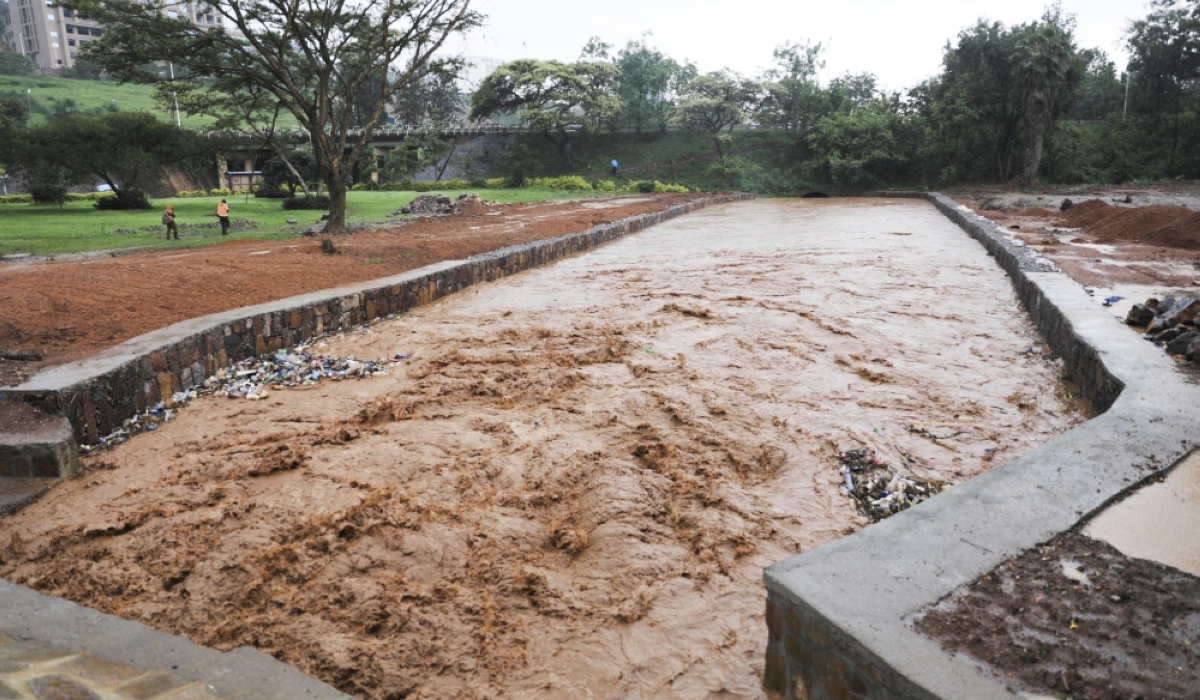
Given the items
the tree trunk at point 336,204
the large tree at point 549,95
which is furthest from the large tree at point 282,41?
the large tree at point 549,95

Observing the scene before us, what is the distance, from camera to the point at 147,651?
2533 millimetres

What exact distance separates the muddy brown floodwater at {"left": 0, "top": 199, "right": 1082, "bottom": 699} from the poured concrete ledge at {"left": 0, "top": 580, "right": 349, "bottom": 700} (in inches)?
12.5

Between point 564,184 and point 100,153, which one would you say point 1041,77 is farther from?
point 100,153

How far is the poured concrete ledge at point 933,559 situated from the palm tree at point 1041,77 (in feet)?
93.5

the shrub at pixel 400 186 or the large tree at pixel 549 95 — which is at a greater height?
the large tree at pixel 549 95

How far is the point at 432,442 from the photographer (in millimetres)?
4848

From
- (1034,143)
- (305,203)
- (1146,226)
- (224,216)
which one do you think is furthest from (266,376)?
(1034,143)

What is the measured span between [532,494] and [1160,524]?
2850 mm

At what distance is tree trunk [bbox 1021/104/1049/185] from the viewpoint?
92.7ft

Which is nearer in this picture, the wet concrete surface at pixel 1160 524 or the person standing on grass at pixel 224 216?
the wet concrete surface at pixel 1160 524

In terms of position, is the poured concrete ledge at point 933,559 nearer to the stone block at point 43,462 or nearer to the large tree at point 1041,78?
the stone block at point 43,462

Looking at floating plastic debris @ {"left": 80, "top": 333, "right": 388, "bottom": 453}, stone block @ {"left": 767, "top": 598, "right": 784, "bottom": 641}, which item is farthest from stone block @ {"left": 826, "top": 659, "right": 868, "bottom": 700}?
floating plastic debris @ {"left": 80, "top": 333, "right": 388, "bottom": 453}

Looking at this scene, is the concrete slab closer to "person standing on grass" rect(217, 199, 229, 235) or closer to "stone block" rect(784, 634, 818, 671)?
"stone block" rect(784, 634, 818, 671)

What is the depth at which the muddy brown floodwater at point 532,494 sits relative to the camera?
9.61 ft
